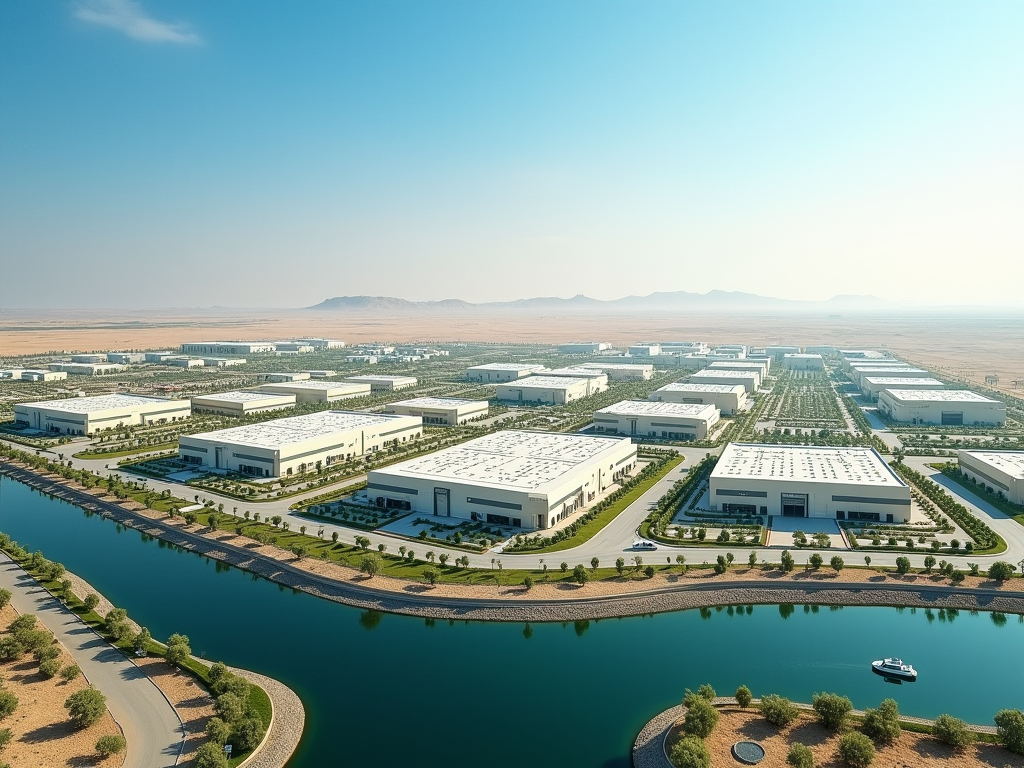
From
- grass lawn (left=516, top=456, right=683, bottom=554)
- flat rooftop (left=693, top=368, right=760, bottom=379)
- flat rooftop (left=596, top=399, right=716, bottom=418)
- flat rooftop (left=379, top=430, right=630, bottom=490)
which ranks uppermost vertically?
flat rooftop (left=693, top=368, right=760, bottom=379)

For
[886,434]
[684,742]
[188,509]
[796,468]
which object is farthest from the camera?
[886,434]

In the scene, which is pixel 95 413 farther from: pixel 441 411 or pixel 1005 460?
pixel 1005 460

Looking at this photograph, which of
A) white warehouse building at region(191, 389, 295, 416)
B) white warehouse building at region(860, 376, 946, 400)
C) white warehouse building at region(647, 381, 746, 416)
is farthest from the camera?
white warehouse building at region(860, 376, 946, 400)

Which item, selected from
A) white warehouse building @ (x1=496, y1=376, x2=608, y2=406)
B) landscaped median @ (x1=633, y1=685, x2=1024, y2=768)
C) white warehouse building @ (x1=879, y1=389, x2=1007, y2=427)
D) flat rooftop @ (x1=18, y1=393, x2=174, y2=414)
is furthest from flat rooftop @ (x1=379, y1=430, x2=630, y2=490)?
white warehouse building @ (x1=879, y1=389, x2=1007, y2=427)

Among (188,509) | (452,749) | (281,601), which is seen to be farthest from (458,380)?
(452,749)

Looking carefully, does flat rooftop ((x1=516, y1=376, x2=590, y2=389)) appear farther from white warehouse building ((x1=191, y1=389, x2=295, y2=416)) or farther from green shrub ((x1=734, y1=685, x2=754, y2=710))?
green shrub ((x1=734, y1=685, x2=754, y2=710))

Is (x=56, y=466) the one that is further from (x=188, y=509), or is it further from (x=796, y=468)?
(x=796, y=468)

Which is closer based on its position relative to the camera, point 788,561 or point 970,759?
point 970,759
